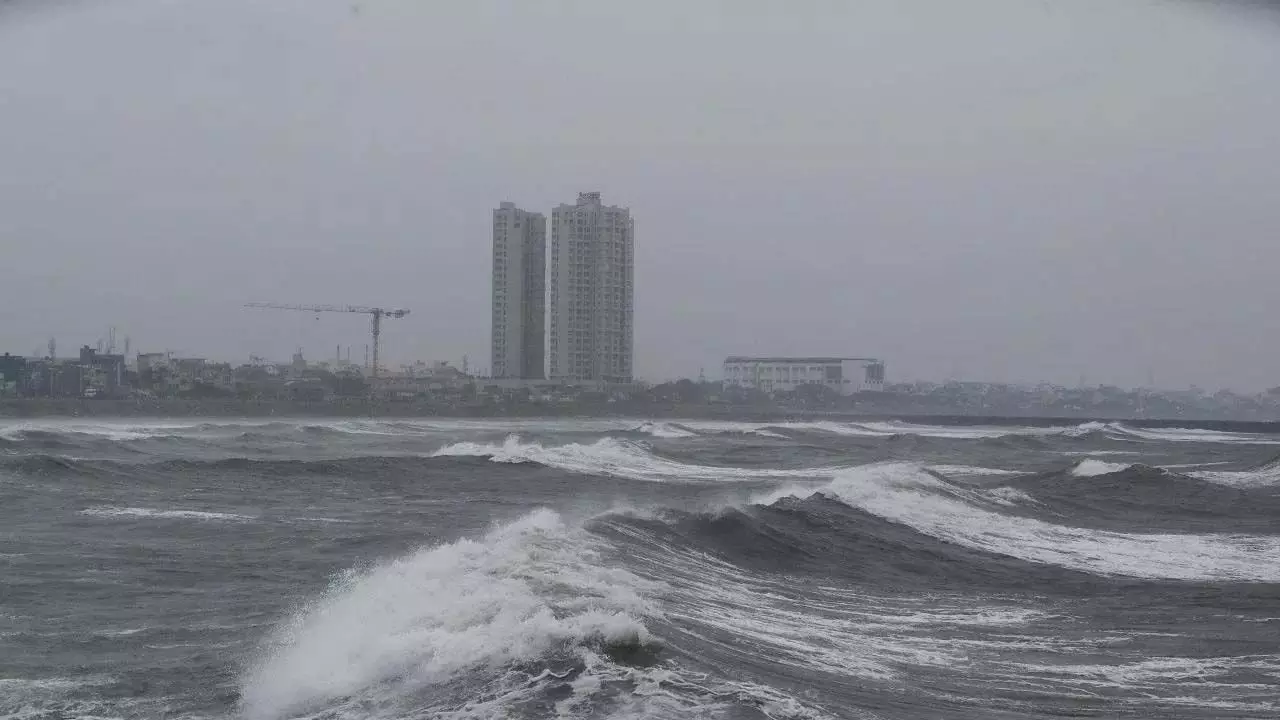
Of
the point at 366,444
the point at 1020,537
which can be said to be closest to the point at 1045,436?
the point at 366,444

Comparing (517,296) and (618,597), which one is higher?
(517,296)

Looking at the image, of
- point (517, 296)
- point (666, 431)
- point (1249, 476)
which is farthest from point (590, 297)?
point (1249, 476)

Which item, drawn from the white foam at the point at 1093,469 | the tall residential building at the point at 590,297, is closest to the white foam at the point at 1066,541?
the white foam at the point at 1093,469

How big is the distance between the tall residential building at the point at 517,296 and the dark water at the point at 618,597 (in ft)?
225

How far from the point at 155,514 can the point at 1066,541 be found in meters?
14.8

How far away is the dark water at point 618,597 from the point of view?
7.52m

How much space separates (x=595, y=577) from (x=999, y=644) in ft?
12.4

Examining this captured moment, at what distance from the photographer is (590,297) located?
314 ft

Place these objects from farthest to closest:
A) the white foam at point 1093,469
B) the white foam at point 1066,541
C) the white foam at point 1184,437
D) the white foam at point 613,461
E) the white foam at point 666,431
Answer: the white foam at point 1184,437, the white foam at point 666,431, the white foam at point 613,461, the white foam at point 1093,469, the white foam at point 1066,541

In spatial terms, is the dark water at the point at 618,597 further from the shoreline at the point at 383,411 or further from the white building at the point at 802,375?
the white building at the point at 802,375

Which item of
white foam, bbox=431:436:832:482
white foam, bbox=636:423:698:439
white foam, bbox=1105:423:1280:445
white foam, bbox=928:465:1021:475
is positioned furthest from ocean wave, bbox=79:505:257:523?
white foam, bbox=1105:423:1280:445

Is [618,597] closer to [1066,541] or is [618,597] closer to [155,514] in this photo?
[1066,541]

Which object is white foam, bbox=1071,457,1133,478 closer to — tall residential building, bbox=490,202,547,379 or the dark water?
the dark water

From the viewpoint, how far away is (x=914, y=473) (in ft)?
89.7
